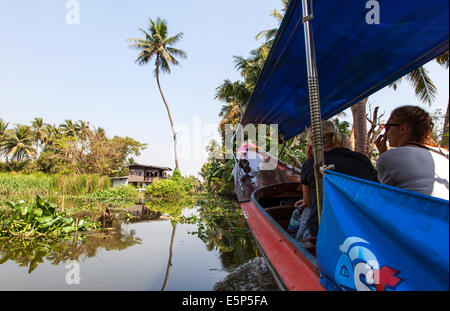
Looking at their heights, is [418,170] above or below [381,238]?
above

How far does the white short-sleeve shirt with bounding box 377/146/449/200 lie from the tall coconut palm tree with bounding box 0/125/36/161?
4929cm

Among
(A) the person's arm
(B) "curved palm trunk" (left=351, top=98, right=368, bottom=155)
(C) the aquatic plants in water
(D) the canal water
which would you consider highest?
(B) "curved palm trunk" (left=351, top=98, right=368, bottom=155)

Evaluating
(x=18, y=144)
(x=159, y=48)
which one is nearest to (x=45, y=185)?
(x=159, y=48)

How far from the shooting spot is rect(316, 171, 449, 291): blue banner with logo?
784mm

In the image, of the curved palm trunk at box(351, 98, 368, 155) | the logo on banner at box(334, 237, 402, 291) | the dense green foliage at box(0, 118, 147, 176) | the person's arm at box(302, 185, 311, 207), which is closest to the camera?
the logo on banner at box(334, 237, 402, 291)

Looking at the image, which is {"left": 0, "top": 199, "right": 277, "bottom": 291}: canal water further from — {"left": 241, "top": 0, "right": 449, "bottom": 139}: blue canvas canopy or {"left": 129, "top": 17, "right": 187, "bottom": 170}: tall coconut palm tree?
{"left": 129, "top": 17, "right": 187, "bottom": 170}: tall coconut palm tree

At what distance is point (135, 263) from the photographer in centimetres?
313

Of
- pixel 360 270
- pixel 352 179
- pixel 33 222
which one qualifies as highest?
pixel 352 179

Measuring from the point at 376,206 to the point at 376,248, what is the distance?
6.9 inches

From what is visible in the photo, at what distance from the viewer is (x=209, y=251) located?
148 inches

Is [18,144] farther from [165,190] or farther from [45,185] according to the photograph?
[165,190]

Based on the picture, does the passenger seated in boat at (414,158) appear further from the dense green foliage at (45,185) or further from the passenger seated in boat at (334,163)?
the dense green foliage at (45,185)

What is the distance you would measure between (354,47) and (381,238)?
6.35 ft

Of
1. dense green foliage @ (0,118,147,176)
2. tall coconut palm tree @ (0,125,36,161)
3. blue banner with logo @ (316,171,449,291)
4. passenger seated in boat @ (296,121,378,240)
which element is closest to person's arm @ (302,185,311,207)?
passenger seated in boat @ (296,121,378,240)
